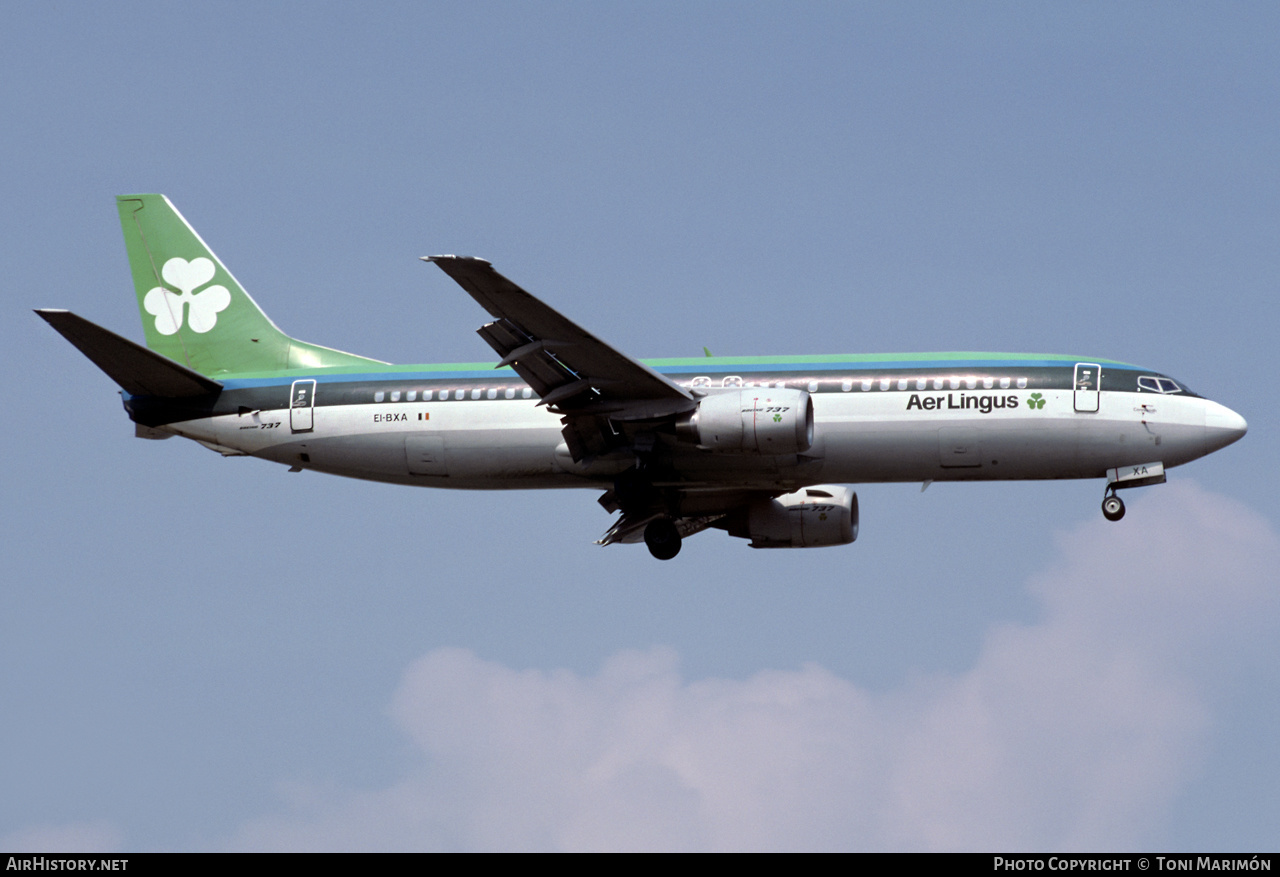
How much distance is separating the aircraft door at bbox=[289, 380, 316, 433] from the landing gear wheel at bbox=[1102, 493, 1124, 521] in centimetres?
2116

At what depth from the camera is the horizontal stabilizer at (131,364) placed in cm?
4469

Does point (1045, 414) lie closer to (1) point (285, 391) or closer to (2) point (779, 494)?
(2) point (779, 494)

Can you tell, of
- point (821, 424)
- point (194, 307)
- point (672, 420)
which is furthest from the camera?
point (194, 307)

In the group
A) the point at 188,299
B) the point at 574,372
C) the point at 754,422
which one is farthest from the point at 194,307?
the point at 754,422

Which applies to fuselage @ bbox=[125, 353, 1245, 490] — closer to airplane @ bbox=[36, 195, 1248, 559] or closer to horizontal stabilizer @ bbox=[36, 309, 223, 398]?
airplane @ bbox=[36, 195, 1248, 559]

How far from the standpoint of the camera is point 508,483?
47.5m

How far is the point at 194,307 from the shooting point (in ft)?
173

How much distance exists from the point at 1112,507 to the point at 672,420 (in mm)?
11439

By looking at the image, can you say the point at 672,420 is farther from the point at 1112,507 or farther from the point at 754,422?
the point at 1112,507

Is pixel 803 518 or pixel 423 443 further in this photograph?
pixel 803 518

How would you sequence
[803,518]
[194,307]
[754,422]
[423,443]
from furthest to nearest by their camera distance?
[194,307] < [803,518] < [423,443] < [754,422]

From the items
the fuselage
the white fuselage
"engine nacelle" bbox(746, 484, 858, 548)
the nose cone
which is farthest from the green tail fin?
the nose cone
